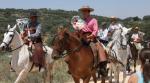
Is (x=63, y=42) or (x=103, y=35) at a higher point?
(x=63, y=42)

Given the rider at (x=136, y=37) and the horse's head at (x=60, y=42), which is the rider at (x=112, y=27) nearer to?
the horse's head at (x=60, y=42)

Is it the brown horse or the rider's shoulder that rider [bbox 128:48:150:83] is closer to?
the rider's shoulder

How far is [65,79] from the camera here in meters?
19.8

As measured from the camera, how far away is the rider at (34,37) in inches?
587

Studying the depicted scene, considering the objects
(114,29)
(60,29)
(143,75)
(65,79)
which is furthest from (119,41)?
(143,75)

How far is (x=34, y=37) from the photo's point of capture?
48.9 feet

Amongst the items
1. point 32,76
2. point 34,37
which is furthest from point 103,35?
point 34,37

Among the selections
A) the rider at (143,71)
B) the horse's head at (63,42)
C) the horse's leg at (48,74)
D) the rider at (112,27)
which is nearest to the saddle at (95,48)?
the horse's head at (63,42)

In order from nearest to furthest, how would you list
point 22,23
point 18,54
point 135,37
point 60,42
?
point 60,42 < point 18,54 < point 22,23 < point 135,37

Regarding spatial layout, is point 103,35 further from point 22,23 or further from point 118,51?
point 22,23

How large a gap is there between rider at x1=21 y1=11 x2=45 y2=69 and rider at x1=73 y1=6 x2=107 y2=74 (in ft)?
5.65

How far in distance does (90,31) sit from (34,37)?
2094 millimetres

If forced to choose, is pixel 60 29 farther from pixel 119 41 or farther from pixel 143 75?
pixel 143 75

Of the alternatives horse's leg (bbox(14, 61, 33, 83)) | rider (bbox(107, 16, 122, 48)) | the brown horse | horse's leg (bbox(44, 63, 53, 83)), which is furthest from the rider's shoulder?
rider (bbox(107, 16, 122, 48))
